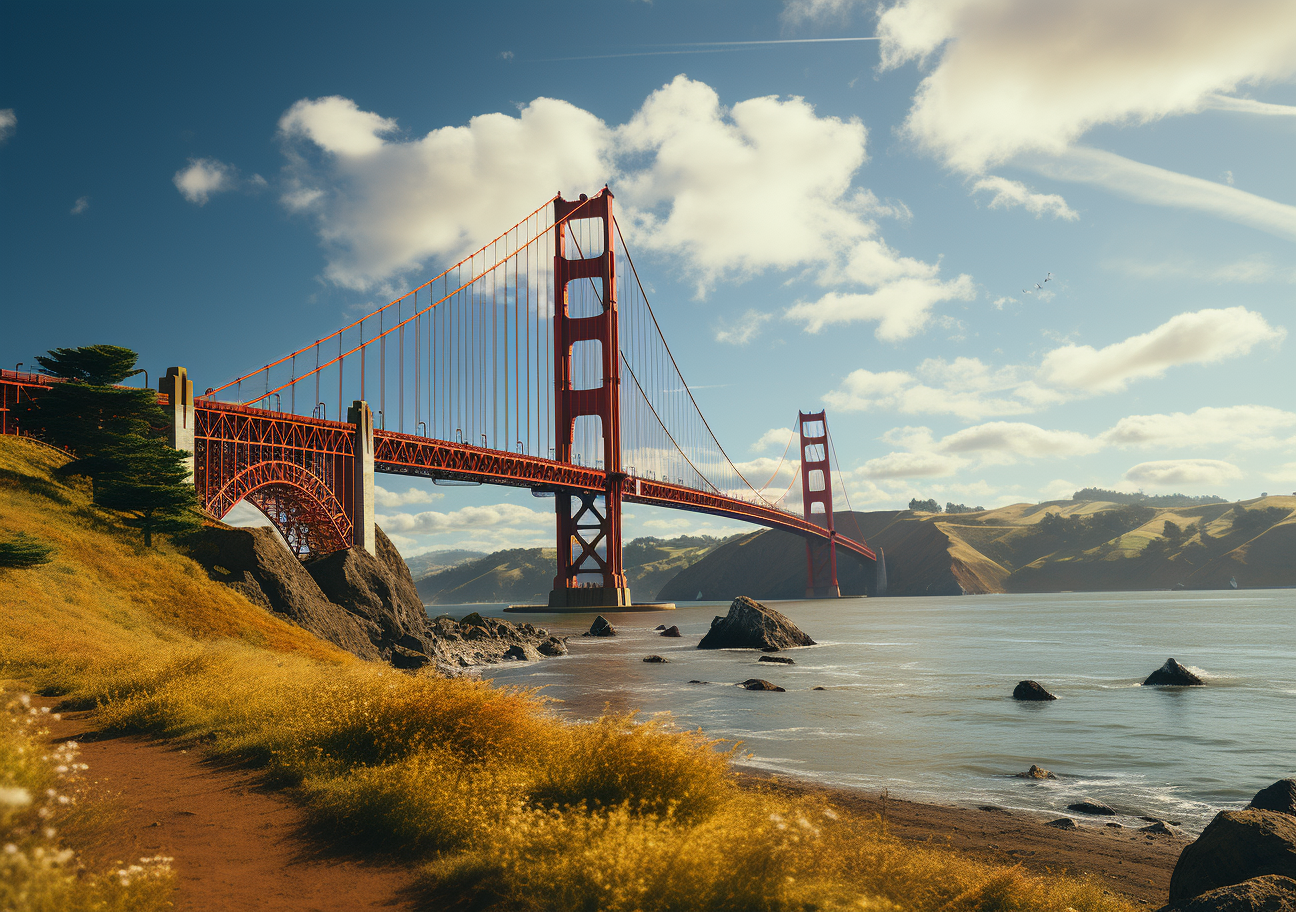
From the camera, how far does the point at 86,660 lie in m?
14.0

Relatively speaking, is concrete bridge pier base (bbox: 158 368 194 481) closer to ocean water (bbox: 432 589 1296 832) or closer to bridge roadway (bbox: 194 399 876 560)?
bridge roadway (bbox: 194 399 876 560)

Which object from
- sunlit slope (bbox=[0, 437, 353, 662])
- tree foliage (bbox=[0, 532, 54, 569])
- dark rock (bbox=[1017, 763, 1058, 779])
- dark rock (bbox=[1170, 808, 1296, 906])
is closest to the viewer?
dark rock (bbox=[1170, 808, 1296, 906])

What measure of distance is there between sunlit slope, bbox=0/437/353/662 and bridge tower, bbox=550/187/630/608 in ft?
159

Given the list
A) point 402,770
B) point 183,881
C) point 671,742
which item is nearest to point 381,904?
point 183,881

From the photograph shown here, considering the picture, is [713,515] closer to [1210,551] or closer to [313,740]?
[313,740]

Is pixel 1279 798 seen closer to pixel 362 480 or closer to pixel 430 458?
pixel 362 480

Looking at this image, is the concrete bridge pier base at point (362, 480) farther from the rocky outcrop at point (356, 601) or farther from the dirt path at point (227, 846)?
the dirt path at point (227, 846)

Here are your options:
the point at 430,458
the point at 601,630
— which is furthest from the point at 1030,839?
the point at 430,458

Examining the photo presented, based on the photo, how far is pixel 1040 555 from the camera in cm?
17488

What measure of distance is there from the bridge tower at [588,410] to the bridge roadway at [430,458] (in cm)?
346

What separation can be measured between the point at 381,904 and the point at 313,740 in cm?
418

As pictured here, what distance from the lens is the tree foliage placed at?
18.9 metres

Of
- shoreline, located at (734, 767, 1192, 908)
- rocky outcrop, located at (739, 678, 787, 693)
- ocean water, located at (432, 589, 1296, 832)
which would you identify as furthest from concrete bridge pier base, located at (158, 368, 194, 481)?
shoreline, located at (734, 767, 1192, 908)

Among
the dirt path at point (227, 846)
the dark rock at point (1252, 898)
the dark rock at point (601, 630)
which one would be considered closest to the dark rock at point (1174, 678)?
the dark rock at point (1252, 898)
